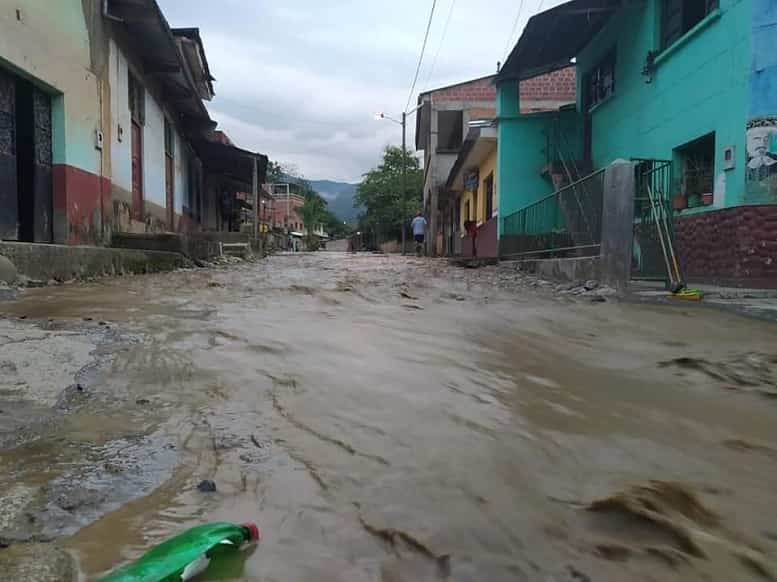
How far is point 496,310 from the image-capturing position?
4.75 meters

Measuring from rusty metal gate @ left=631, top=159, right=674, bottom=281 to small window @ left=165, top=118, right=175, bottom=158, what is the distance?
10378 mm

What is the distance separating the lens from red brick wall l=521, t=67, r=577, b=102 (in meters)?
17.2

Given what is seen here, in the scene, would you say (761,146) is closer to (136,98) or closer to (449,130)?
(136,98)

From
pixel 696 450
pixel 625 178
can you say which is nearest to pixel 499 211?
pixel 625 178

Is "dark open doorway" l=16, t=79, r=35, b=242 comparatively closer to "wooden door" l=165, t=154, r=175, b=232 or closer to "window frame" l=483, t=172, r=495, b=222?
"wooden door" l=165, t=154, r=175, b=232

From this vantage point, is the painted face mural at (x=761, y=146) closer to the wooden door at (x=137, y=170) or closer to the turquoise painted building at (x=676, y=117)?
the turquoise painted building at (x=676, y=117)

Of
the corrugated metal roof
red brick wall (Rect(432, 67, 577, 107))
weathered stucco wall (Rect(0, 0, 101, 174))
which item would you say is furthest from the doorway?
red brick wall (Rect(432, 67, 577, 107))

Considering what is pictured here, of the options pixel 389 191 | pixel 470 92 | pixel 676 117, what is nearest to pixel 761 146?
pixel 676 117

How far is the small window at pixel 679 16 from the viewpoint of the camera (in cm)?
753

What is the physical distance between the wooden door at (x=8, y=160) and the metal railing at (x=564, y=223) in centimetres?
652

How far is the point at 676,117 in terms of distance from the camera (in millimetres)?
7742

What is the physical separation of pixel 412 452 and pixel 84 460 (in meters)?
0.88

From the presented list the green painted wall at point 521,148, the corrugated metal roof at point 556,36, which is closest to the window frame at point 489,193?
the green painted wall at point 521,148

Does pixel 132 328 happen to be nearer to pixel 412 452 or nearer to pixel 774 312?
pixel 412 452
